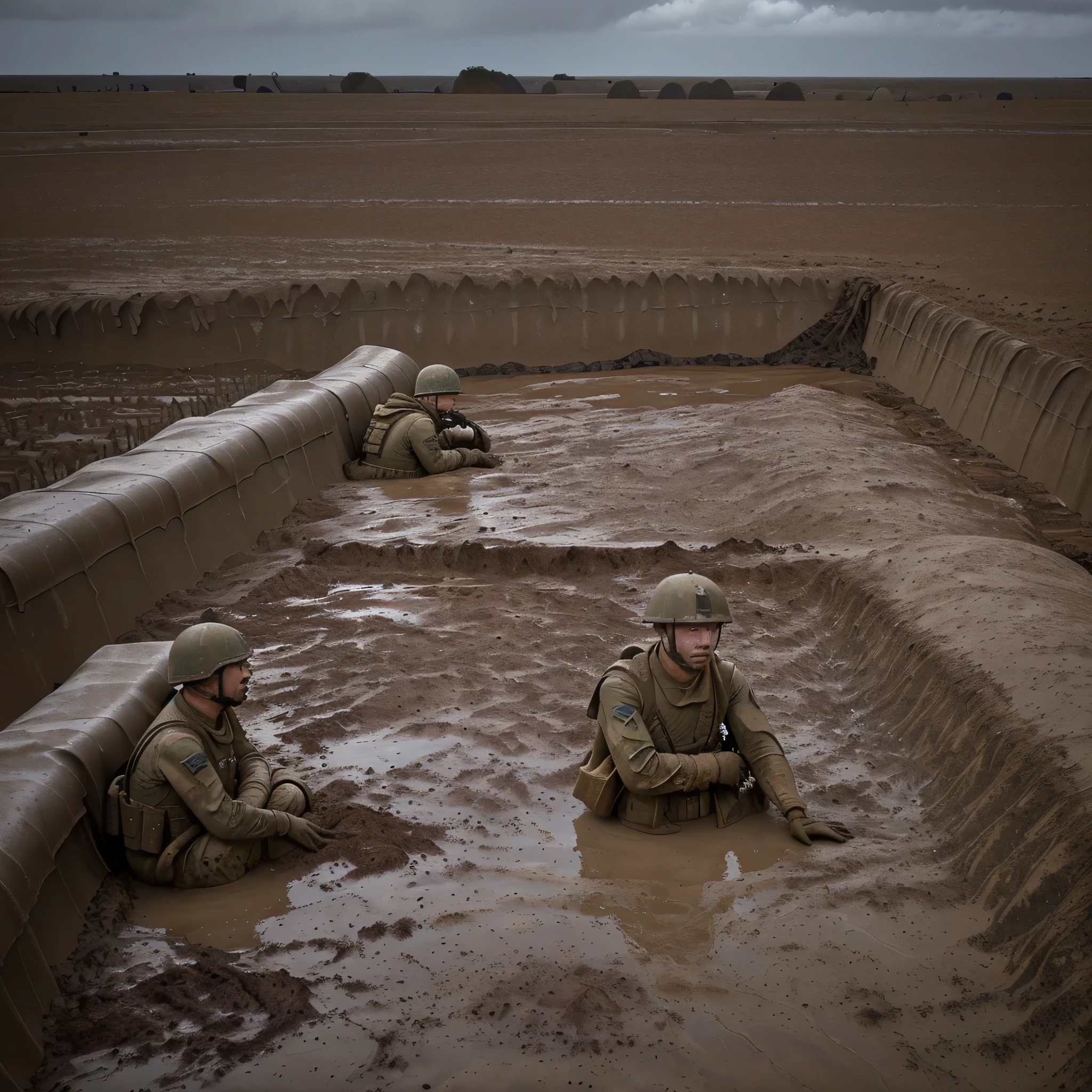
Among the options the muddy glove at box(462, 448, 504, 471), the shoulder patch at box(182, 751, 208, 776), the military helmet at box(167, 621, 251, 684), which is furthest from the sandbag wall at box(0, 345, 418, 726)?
the shoulder patch at box(182, 751, 208, 776)

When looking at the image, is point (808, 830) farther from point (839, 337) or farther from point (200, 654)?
point (839, 337)

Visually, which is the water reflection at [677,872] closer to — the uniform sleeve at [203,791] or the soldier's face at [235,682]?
the uniform sleeve at [203,791]

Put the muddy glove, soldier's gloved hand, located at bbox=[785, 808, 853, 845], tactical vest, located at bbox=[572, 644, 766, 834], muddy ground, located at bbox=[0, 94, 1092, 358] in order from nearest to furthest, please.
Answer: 1. soldier's gloved hand, located at bbox=[785, 808, 853, 845]
2. tactical vest, located at bbox=[572, 644, 766, 834]
3. the muddy glove
4. muddy ground, located at bbox=[0, 94, 1092, 358]

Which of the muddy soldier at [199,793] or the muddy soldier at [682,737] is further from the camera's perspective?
→ the muddy soldier at [682,737]

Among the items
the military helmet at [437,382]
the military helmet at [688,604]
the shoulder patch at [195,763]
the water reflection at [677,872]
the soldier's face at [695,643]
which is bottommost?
the water reflection at [677,872]

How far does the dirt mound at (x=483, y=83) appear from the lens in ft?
188

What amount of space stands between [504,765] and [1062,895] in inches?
94.2

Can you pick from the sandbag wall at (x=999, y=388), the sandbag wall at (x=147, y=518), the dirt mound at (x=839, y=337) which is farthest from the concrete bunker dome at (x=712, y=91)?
the sandbag wall at (x=147, y=518)

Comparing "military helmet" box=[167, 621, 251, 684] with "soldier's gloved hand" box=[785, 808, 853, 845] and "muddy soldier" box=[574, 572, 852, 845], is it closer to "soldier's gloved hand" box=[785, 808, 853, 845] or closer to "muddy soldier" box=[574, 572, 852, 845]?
"muddy soldier" box=[574, 572, 852, 845]

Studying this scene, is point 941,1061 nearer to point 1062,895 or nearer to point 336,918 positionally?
point 1062,895

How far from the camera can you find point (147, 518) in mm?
6672

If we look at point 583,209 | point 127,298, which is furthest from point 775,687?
point 583,209

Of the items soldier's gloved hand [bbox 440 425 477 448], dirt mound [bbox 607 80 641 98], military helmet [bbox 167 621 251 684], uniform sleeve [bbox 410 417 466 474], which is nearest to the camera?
military helmet [bbox 167 621 251 684]

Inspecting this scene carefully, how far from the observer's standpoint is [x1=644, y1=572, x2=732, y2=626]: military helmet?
4.30m
